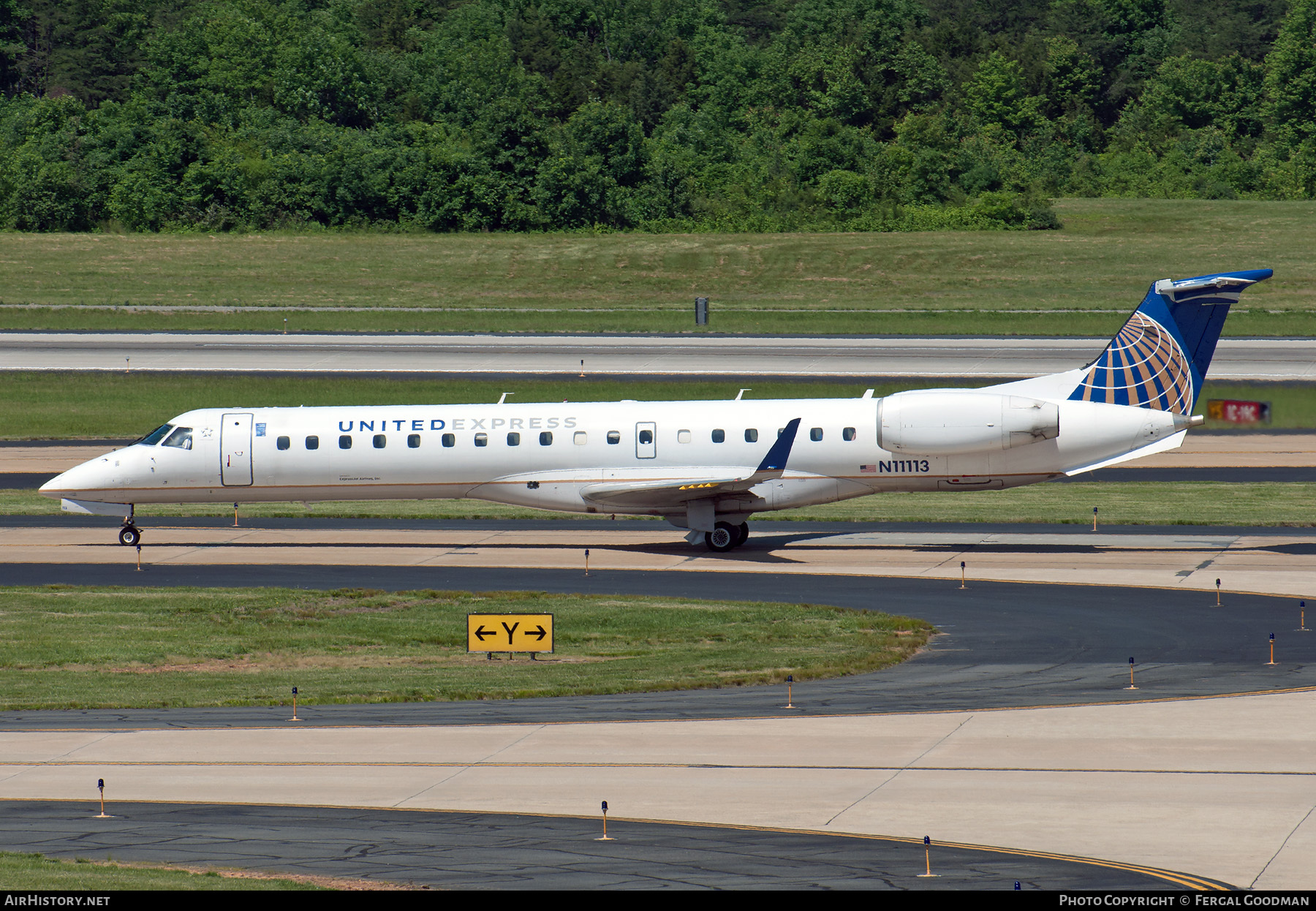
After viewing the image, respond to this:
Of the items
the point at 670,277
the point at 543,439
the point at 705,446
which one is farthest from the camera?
the point at 670,277

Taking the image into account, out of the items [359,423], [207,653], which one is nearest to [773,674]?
[207,653]

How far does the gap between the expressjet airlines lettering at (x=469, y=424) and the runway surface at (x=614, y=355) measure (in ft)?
80.5

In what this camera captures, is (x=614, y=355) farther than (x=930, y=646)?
Yes

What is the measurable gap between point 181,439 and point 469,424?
688 centimetres

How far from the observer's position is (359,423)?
1465 inches

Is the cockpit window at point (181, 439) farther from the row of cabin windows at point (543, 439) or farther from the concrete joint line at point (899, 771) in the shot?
the concrete joint line at point (899, 771)

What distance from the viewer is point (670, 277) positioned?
9106 cm

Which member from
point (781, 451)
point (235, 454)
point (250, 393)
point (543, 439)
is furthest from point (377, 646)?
point (250, 393)

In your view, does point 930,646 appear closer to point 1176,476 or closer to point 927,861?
point 927,861

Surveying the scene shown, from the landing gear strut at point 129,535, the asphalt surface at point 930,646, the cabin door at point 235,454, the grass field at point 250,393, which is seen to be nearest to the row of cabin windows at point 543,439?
the cabin door at point 235,454

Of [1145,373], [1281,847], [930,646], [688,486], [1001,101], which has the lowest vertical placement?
[1281,847]

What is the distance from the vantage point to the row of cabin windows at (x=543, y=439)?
117ft
